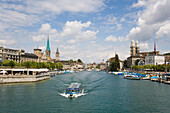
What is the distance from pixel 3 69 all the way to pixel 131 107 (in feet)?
215

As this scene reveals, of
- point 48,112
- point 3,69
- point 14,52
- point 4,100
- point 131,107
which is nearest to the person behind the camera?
point 48,112

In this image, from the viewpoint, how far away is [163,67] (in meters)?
144

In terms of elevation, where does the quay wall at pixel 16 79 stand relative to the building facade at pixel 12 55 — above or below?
below

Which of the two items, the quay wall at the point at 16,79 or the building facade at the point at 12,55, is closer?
the quay wall at the point at 16,79

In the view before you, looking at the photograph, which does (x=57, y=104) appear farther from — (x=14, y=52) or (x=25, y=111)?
(x=14, y=52)

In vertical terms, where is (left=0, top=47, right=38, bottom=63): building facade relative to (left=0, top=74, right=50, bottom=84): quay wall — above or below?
above

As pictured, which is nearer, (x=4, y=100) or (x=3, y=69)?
(x=4, y=100)

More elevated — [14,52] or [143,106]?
[14,52]

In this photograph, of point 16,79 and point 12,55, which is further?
point 12,55

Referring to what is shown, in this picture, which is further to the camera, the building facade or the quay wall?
the building facade

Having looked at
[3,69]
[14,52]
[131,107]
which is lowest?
[131,107]

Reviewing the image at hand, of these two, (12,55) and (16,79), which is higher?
(12,55)

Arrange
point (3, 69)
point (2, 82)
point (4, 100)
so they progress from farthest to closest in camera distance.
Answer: point (3, 69), point (2, 82), point (4, 100)

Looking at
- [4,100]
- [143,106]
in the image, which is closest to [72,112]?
[143,106]
